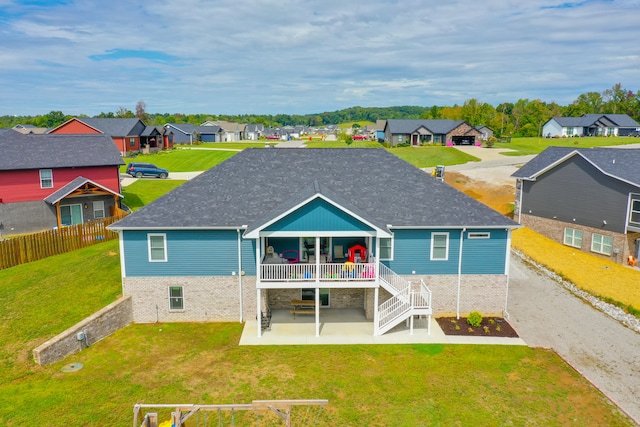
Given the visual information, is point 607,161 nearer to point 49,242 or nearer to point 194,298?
point 194,298

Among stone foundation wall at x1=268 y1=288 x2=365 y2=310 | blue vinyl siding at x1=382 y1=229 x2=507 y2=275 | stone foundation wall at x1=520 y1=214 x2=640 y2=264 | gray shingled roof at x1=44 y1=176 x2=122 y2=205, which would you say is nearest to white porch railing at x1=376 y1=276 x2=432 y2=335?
blue vinyl siding at x1=382 y1=229 x2=507 y2=275

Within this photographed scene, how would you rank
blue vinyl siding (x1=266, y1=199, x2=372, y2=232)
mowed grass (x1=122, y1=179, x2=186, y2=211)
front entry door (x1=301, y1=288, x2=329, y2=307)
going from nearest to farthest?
blue vinyl siding (x1=266, y1=199, x2=372, y2=232), front entry door (x1=301, y1=288, x2=329, y2=307), mowed grass (x1=122, y1=179, x2=186, y2=211)

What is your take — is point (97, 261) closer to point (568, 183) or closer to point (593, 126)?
point (568, 183)

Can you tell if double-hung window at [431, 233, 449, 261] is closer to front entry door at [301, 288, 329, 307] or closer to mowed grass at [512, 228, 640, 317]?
front entry door at [301, 288, 329, 307]

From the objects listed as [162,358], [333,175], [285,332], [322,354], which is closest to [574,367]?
[322,354]

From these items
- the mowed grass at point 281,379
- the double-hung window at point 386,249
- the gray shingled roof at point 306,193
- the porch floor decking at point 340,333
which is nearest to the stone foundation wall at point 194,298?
the mowed grass at point 281,379

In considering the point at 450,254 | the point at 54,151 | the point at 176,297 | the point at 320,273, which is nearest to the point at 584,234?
the point at 450,254
